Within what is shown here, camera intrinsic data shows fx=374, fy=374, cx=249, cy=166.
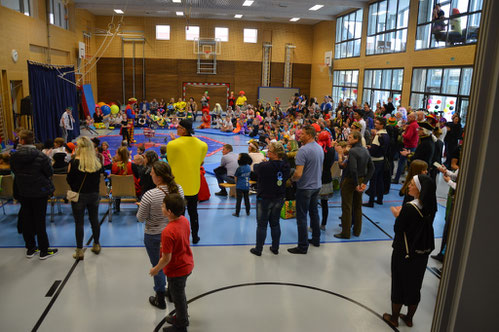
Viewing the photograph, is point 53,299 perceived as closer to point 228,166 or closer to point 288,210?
point 288,210

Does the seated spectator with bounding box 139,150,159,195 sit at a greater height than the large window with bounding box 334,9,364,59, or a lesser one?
lesser

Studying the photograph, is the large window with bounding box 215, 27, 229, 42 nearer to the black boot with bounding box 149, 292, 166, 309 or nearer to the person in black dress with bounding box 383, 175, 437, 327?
the black boot with bounding box 149, 292, 166, 309

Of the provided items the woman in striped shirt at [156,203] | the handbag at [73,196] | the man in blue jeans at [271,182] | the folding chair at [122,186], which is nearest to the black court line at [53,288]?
the handbag at [73,196]

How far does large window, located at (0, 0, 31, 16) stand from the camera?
13038mm

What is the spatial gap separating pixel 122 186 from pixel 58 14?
16.0 metres

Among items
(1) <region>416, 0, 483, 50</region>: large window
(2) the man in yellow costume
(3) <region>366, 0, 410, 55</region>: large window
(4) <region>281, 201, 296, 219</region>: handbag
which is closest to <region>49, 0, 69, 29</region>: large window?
(3) <region>366, 0, 410, 55</region>: large window

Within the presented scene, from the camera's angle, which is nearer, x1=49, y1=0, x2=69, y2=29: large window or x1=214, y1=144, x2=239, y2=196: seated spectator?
x1=214, y1=144, x2=239, y2=196: seated spectator

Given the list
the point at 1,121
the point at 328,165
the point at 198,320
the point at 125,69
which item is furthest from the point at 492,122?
the point at 125,69

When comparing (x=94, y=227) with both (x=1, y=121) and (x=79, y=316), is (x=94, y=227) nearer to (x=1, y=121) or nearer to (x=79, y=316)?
(x=79, y=316)

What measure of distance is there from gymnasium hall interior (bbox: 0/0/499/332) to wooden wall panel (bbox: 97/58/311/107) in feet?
0.32

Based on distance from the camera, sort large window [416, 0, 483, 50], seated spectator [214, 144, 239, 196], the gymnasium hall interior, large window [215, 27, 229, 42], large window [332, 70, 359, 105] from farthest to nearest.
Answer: large window [215, 27, 229, 42] < large window [332, 70, 359, 105] < large window [416, 0, 483, 50] < seated spectator [214, 144, 239, 196] < the gymnasium hall interior

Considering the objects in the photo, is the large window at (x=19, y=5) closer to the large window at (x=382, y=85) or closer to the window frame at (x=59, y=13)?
the window frame at (x=59, y=13)

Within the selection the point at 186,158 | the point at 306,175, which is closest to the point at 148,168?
the point at 186,158

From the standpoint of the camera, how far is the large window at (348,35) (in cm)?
2079
